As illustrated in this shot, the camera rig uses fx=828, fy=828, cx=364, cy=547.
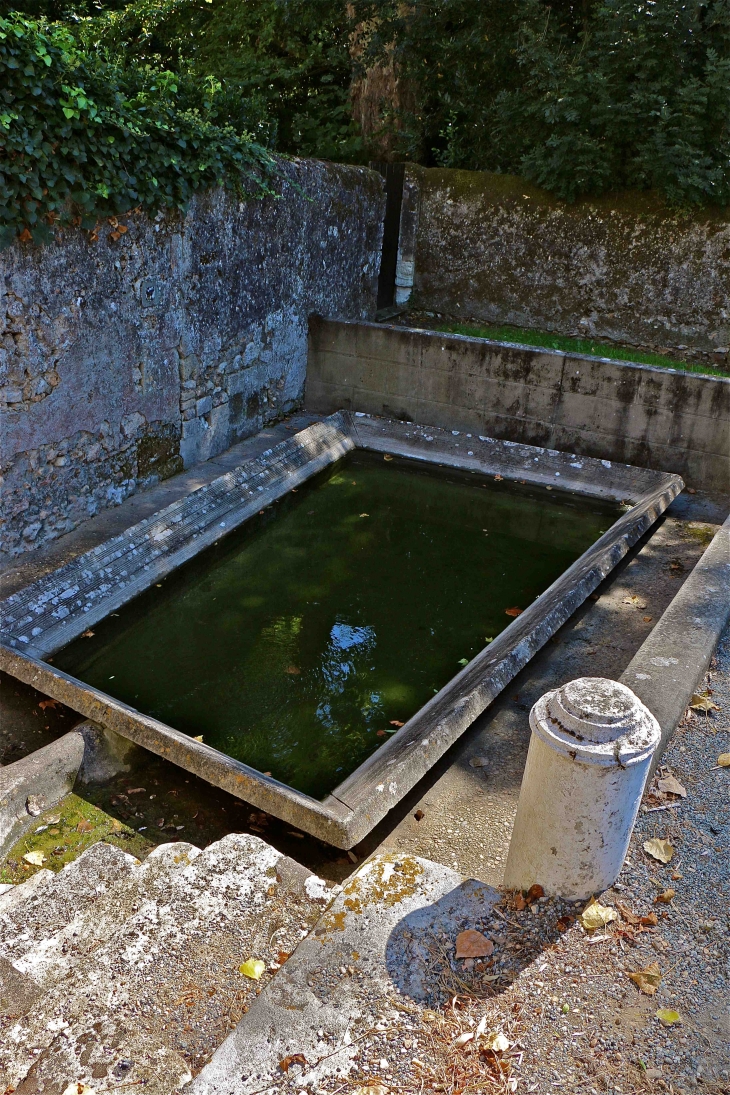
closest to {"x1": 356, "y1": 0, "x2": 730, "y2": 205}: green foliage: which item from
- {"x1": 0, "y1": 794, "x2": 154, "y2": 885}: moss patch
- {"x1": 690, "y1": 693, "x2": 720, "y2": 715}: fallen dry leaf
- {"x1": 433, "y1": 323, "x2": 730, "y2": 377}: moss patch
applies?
{"x1": 433, "y1": 323, "x2": 730, "y2": 377}: moss patch

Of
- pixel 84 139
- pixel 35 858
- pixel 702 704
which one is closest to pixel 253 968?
pixel 35 858

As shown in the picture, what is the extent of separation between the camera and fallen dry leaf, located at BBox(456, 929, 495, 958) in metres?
2.52

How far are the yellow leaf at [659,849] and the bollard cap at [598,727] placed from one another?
0.69 m

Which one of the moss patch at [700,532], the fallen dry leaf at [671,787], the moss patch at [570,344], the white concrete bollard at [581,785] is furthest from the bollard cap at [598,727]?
the moss patch at [570,344]

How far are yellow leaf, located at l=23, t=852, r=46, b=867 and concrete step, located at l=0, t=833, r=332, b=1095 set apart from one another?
0.73 metres

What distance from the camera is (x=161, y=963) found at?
245 centimetres

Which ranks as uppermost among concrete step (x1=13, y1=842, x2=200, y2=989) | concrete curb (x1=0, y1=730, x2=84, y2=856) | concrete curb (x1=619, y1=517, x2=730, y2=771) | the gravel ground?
concrete curb (x1=619, y1=517, x2=730, y2=771)

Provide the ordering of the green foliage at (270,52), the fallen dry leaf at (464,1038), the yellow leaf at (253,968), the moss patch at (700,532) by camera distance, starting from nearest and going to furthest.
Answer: the fallen dry leaf at (464,1038)
the yellow leaf at (253,968)
the moss patch at (700,532)
the green foliage at (270,52)

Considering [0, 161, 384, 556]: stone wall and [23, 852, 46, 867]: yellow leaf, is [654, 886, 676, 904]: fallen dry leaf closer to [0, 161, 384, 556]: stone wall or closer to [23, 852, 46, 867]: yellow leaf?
[23, 852, 46, 867]: yellow leaf

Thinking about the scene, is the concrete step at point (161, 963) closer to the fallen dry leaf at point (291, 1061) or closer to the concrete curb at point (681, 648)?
the fallen dry leaf at point (291, 1061)

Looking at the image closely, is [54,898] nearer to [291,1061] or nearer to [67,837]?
[67,837]

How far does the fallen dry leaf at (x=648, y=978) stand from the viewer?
2.45 m

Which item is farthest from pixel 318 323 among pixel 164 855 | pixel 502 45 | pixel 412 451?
pixel 164 855

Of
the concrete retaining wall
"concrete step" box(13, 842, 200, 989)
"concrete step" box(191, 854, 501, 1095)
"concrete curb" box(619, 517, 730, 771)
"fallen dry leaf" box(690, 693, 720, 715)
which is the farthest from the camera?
the concrete retaining wall
